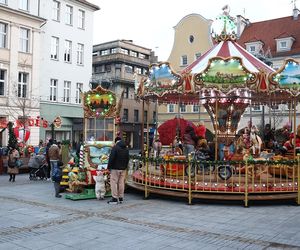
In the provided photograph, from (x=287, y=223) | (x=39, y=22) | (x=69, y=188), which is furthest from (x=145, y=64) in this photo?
(x=287, y=223)

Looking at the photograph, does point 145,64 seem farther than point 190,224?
Yes

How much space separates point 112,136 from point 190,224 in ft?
24.8

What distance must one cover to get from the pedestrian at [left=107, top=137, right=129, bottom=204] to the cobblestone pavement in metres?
0.38

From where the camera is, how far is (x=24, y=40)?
3341 centimetres

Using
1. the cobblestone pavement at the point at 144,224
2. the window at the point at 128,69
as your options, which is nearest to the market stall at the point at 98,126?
the cobblestone pavement at the point at 144,224

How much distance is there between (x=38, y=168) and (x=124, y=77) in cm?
3159

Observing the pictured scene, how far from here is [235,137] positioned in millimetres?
15320

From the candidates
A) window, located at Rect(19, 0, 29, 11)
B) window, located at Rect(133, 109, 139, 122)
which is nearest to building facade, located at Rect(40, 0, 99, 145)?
window, located at Rect(19, 0, 29, 11)

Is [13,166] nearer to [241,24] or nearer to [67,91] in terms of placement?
[67,91]

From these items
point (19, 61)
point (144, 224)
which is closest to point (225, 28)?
point (144, 224)

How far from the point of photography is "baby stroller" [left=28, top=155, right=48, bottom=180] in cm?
1755

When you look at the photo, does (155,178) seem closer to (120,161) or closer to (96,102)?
(120,161)

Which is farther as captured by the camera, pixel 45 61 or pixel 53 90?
pixel 53 90

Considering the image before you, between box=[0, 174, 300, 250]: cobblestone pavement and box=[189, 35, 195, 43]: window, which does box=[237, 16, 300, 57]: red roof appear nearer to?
box=[189, 35, 195, 43]: window
